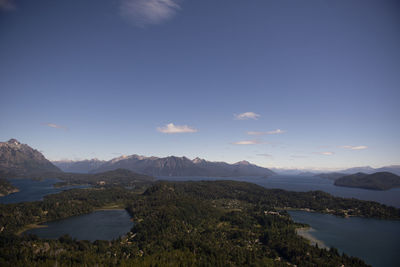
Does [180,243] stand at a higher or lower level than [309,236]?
higher

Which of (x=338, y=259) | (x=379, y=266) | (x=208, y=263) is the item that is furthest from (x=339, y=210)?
(x=208, y=263)

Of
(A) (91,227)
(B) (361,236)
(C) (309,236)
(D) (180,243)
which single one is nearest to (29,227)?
(A) (91,227)

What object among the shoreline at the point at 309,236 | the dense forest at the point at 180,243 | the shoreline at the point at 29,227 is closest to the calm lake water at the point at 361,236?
the shoreline at the point at 309,236

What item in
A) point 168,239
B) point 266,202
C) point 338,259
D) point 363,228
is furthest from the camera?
point 266,202

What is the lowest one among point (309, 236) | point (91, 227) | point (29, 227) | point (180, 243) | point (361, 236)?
point (91, 227)

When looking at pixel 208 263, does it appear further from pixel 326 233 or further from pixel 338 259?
pixel 326 233

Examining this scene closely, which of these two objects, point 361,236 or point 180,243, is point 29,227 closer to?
point 180,243

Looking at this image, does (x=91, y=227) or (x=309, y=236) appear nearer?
(x=309, y=236)
